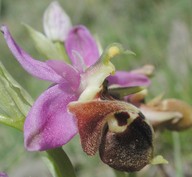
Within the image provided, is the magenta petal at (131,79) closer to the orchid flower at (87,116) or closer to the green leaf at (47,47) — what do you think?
the green leaf at (47,47)

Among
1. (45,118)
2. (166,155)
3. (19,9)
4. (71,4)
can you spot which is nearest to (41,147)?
(45,118)

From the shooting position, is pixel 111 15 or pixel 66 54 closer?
pixel 66 54

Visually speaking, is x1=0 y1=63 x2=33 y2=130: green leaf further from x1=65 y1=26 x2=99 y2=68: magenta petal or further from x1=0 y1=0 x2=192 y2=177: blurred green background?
x1=0 y1=0 x2=192 y2=177: blurred green background

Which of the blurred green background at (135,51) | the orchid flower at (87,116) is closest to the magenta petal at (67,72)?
the orchid flower at (87,116)

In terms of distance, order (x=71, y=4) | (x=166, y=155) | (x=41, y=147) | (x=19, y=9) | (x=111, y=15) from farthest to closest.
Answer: (x=19, y=9) < (x=71, y=4) < (x=111, y=15) < (x=166, y=155) < (x=41, y=147)

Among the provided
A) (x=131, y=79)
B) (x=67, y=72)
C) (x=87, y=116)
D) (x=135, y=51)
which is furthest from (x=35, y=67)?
(x=135, y=51)

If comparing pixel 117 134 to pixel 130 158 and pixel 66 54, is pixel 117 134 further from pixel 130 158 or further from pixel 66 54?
pixel 66 54

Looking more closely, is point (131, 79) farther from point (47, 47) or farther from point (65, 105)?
point (65, 105)
